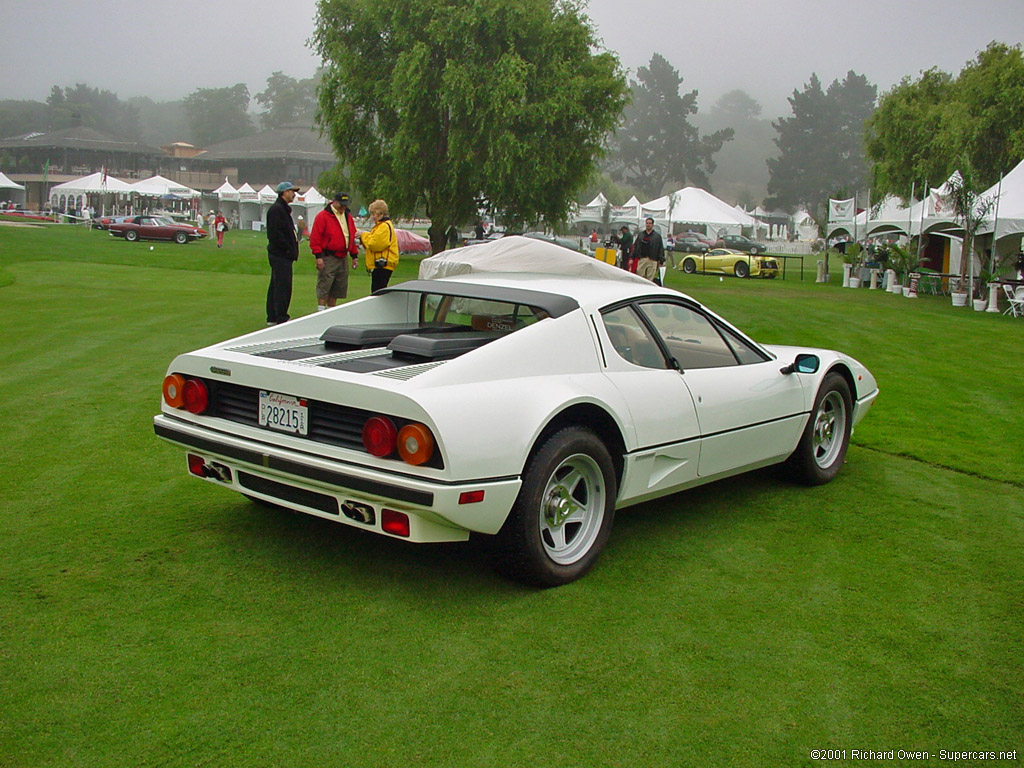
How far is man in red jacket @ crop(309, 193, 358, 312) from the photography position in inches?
423

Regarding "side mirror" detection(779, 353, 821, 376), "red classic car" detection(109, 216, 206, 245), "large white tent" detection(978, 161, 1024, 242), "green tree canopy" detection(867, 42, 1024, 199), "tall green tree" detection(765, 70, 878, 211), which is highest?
"tall green tree" detection(765, 70, 878, 211)

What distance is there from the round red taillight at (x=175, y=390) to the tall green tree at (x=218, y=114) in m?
165

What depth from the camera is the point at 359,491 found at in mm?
3562

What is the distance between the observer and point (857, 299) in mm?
23812

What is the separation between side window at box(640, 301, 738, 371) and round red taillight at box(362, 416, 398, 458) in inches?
70.4

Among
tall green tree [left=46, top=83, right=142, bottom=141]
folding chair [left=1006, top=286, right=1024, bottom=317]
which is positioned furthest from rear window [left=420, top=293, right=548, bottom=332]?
tall green tree [left=46, top=83, right=142, bottom=141]

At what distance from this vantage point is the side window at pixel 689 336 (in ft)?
15.9

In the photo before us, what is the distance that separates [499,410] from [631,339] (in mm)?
1171

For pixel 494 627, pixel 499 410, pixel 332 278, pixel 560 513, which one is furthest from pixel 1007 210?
pixel 494 627

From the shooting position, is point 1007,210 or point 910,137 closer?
point 1007,210

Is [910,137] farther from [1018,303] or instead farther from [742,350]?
[742,350]

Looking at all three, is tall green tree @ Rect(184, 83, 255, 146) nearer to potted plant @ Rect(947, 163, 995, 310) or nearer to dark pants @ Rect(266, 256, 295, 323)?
potted plant @ Rect(947, 163, 995, 310)

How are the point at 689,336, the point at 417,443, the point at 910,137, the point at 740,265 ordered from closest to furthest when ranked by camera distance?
the point at 417,443 < the point at 689,336 < the point at 910,137 < the point at 740,265

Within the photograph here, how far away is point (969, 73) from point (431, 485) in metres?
34.2
